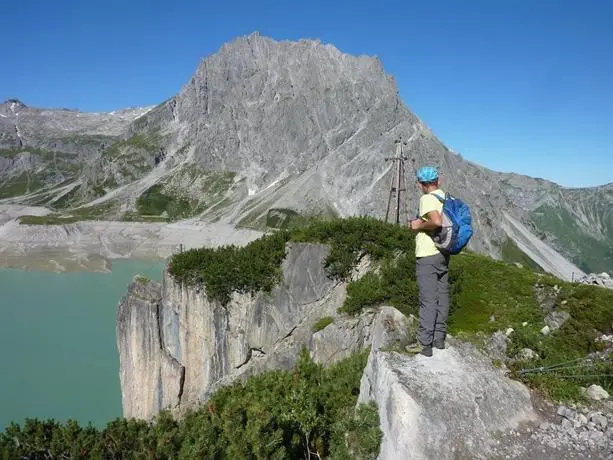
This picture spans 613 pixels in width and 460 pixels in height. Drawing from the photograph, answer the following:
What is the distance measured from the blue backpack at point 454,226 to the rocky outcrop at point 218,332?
458 inches

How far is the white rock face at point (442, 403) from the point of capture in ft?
26.7

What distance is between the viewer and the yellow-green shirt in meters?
8.99

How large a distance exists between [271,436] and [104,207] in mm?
209400

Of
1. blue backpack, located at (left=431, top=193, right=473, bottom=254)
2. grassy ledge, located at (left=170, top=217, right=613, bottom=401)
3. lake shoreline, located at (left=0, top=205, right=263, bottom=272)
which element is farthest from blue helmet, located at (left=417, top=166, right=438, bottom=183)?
lake shoreline, located at (left=0, top=205, right=263, bottom=272)

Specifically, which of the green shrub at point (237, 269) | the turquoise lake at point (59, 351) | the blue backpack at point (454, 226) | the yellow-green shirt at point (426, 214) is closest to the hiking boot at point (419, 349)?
the yellow-green shirt at point (426, 214)

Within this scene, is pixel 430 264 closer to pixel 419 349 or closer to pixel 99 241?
pixel 419 349

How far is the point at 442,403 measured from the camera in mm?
8562

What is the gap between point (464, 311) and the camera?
19500 millimetres

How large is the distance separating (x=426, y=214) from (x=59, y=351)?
58893 mm

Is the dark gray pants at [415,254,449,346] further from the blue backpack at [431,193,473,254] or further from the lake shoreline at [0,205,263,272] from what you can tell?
the lake shoreline at [0,205,263,272]

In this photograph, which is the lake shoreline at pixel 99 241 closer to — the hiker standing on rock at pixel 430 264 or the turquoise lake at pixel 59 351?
the turquoise lake at pixel 59 351

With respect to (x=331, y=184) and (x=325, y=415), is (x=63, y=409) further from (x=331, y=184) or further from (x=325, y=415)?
(x=331, y=184)

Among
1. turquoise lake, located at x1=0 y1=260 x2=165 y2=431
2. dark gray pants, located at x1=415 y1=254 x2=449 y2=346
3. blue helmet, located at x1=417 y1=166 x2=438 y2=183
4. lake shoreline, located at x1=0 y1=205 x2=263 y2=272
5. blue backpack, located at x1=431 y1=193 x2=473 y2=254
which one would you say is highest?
blue helmet, located at x1=417 y1=166 x2=438 y2=183

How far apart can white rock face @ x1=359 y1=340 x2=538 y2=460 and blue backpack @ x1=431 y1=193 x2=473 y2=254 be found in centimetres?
260
